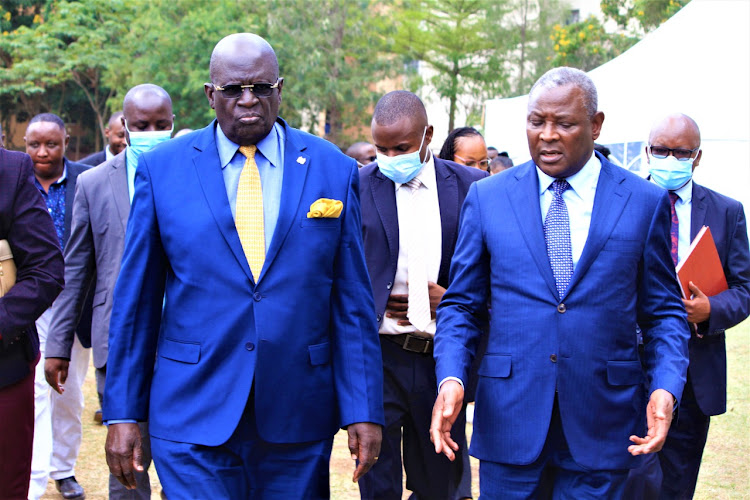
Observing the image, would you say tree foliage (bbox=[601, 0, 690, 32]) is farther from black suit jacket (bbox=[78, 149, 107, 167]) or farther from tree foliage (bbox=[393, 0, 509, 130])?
black suit jacket (bbox=[78, 149, 107, 167])

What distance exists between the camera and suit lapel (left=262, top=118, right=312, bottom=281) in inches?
149

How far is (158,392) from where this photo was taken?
3.85 m

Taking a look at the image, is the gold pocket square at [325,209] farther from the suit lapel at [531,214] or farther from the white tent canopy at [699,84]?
the white tent canopy at [699,84]

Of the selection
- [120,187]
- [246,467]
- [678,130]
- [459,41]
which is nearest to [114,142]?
[120,187]

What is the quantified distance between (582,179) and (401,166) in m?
1.78

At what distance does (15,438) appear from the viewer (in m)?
4.57

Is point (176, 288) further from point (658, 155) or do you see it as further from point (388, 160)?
point (658, 155)

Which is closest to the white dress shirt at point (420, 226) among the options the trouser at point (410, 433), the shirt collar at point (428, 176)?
the shirt collar at point (428, 176)

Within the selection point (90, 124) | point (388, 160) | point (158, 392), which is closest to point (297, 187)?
point (158, 392)

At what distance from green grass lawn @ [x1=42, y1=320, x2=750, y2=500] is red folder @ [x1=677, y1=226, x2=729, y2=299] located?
2.30 metres

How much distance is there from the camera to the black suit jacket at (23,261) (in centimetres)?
451

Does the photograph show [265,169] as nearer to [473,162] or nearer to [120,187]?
[120,187]

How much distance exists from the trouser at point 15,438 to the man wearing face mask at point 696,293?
3.51 m

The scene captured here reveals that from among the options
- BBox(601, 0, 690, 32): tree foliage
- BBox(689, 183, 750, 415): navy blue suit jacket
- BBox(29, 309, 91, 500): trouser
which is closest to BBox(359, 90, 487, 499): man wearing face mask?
BBox(689, 183, 750, 415): navy blue suit jacket
